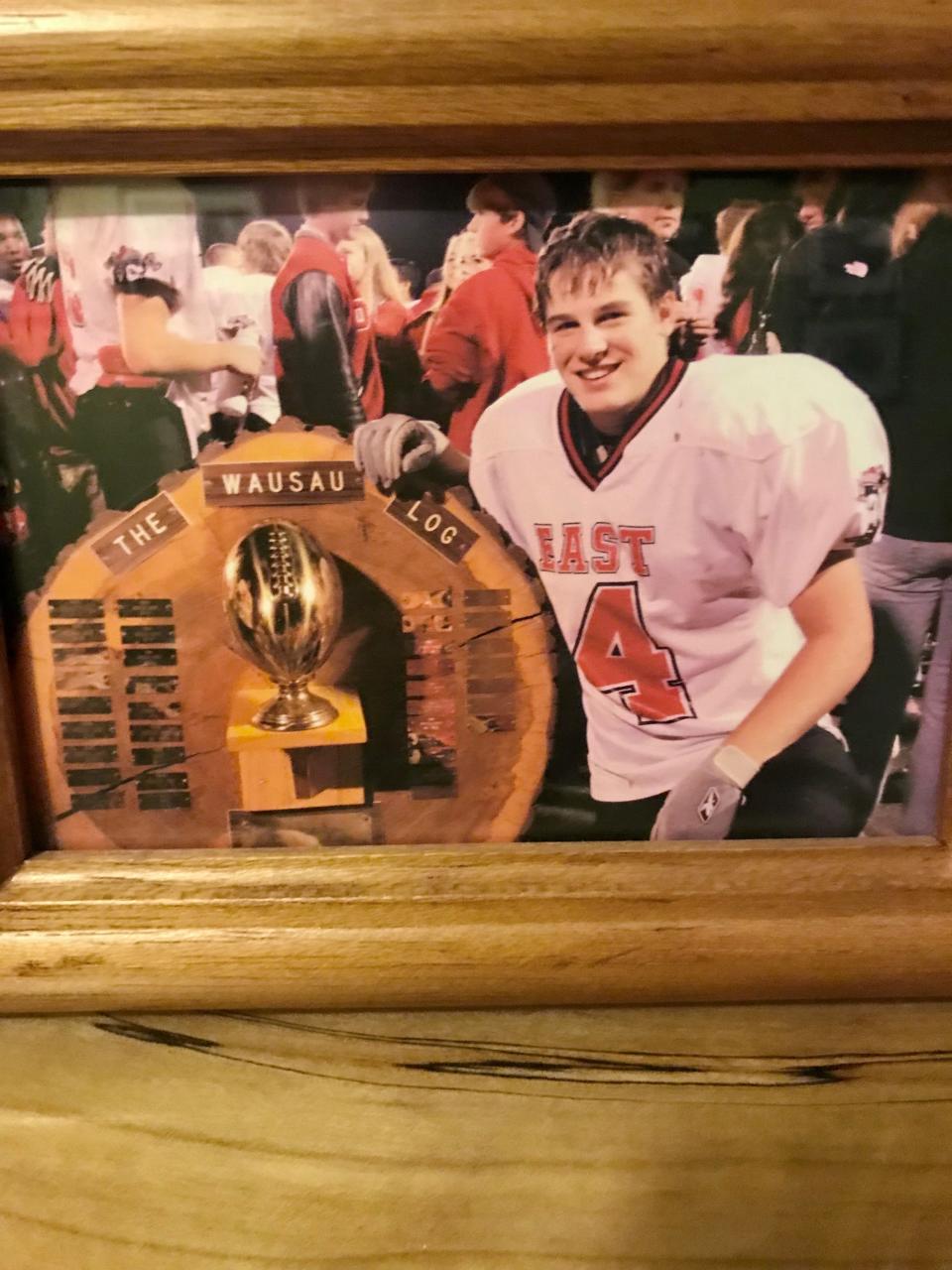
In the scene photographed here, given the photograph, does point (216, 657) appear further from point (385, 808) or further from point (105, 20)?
point (105, 20)

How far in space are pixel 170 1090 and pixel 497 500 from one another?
313 millimetres

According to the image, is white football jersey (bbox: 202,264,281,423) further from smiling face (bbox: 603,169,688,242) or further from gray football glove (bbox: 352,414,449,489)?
smiling face (bbox: 603,169,688,242)

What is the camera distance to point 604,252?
0.42 meters

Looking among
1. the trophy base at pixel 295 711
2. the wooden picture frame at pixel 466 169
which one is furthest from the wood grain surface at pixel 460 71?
the trophy base at pixel 295 711

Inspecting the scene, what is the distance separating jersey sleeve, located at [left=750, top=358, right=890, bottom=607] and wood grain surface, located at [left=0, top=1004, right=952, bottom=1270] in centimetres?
22

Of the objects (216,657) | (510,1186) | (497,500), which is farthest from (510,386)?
(510,1186)

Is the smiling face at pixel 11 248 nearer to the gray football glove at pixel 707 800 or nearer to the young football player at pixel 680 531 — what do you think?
the young football player at pixel 680 531

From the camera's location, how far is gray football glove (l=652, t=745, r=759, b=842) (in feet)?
1.57

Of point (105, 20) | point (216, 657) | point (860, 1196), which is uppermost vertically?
point (105, 20)

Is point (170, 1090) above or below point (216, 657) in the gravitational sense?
below

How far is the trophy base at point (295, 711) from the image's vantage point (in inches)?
18.4

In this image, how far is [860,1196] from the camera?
460 millimetres

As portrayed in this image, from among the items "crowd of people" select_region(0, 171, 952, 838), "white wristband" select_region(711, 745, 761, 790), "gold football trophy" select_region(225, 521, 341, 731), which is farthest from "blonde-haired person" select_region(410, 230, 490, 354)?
"white wristband" select_region(711, 745, 761, 790)

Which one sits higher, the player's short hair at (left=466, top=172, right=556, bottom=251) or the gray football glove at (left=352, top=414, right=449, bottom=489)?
the player's short hair at (left=466, top=172, right=556, bottom=251)
